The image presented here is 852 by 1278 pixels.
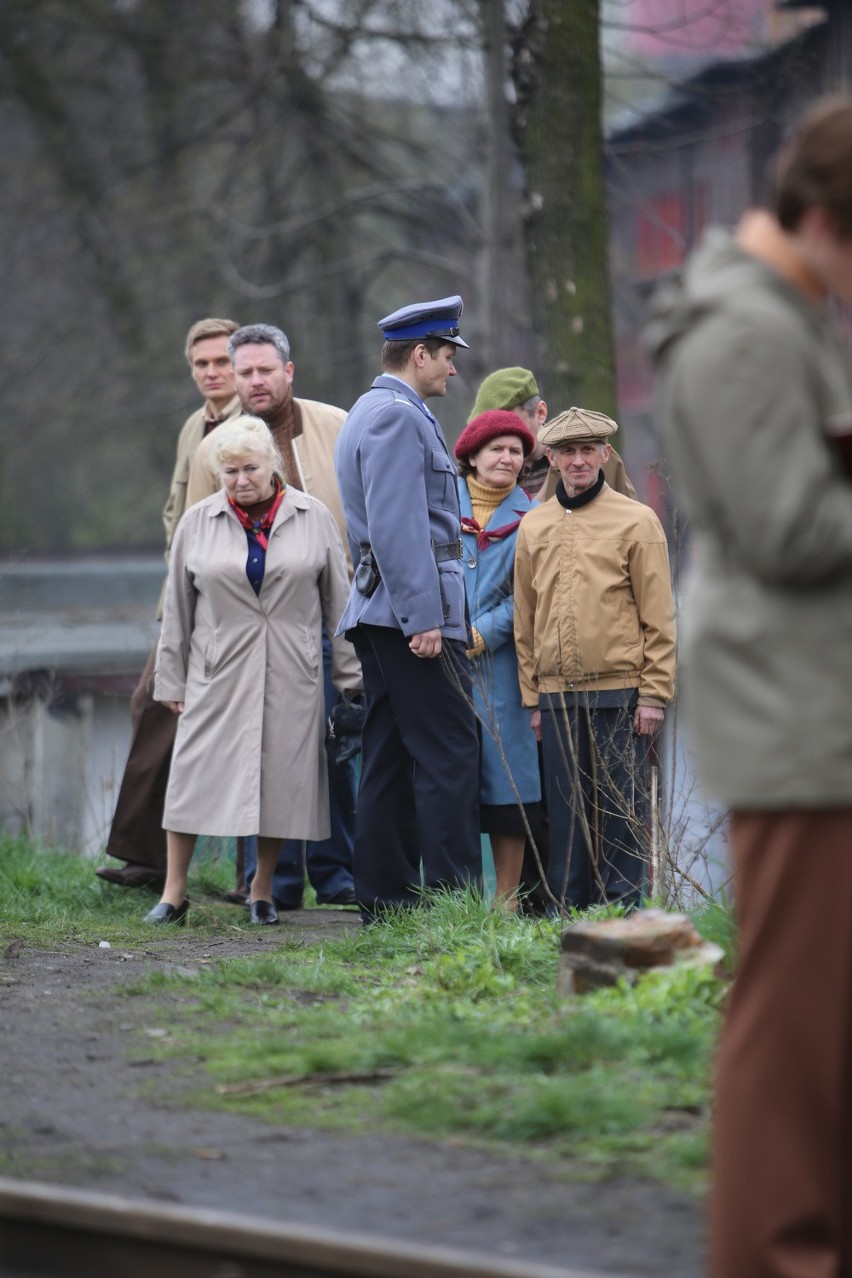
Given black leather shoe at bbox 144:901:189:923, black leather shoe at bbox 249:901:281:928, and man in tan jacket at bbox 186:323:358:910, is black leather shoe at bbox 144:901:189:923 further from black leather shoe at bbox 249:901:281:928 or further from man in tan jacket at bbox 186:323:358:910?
man in tan jacket at bbox 186:323:358:910

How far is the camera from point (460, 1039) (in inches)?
199

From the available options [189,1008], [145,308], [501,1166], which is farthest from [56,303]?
[501,1166]

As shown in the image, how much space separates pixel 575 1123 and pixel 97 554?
22.2 metres

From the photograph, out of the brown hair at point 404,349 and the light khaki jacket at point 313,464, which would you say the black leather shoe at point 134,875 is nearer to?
the light khaki jacket at point 313,464

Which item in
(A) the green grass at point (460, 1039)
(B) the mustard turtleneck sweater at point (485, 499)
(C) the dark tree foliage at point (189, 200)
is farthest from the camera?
(C) the dark tree foliage at point (189, 200)

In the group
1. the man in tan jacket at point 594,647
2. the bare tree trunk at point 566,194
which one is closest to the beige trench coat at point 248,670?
the man in tan jacket at point 594,647

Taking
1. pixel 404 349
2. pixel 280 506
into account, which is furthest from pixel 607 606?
pixel 280 506

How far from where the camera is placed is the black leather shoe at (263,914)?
7902mm

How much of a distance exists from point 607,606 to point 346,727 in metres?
1.34

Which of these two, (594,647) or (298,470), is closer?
(594,647)

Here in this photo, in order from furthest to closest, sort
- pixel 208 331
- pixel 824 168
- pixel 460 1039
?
pixel 208 331, pixel 460 1039, pixel 824 168

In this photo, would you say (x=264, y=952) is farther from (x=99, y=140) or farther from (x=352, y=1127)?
(x=99, y=140)

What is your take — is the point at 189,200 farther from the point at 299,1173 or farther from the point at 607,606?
the point at 299,1173

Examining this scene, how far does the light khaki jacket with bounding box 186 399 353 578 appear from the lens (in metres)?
8.47
